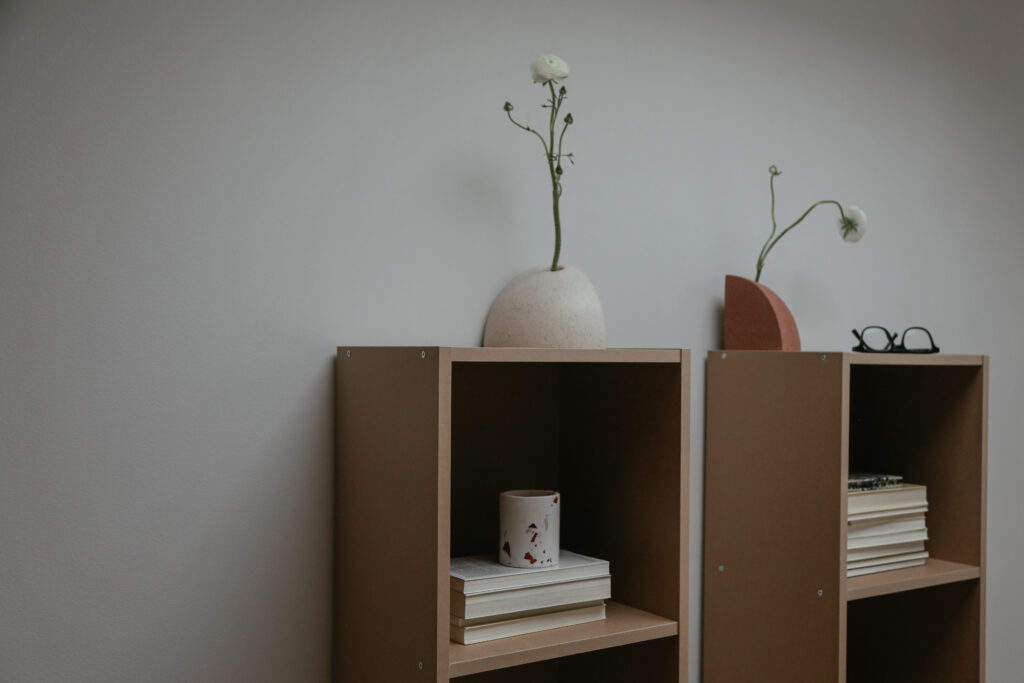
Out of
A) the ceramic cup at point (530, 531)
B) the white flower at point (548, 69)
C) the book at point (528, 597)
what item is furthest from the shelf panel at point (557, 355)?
the white flower at point (548, 69)

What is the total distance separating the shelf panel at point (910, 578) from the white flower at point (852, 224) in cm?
64

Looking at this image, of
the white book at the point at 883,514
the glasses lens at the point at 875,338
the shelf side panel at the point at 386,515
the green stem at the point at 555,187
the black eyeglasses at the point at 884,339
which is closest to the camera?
the shelf side panel at the point at 386,515

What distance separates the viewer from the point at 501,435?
5.04 feet

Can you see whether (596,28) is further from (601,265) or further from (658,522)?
(658,522)

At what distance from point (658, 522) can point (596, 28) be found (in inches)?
35.5

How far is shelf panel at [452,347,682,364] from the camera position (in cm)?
116

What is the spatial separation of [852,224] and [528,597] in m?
1.01

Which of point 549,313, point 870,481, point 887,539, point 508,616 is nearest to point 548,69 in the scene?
point 549,313

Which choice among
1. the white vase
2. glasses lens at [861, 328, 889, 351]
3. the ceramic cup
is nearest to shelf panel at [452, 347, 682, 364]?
the white vase

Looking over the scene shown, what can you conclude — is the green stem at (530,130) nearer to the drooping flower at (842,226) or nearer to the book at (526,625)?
the drooping flower at (842,226)

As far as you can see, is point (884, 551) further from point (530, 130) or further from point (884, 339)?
point (530, 130)

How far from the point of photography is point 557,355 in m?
1.24

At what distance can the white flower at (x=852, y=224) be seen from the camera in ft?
5.78

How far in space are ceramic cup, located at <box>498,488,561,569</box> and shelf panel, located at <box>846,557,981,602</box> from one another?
552mm
